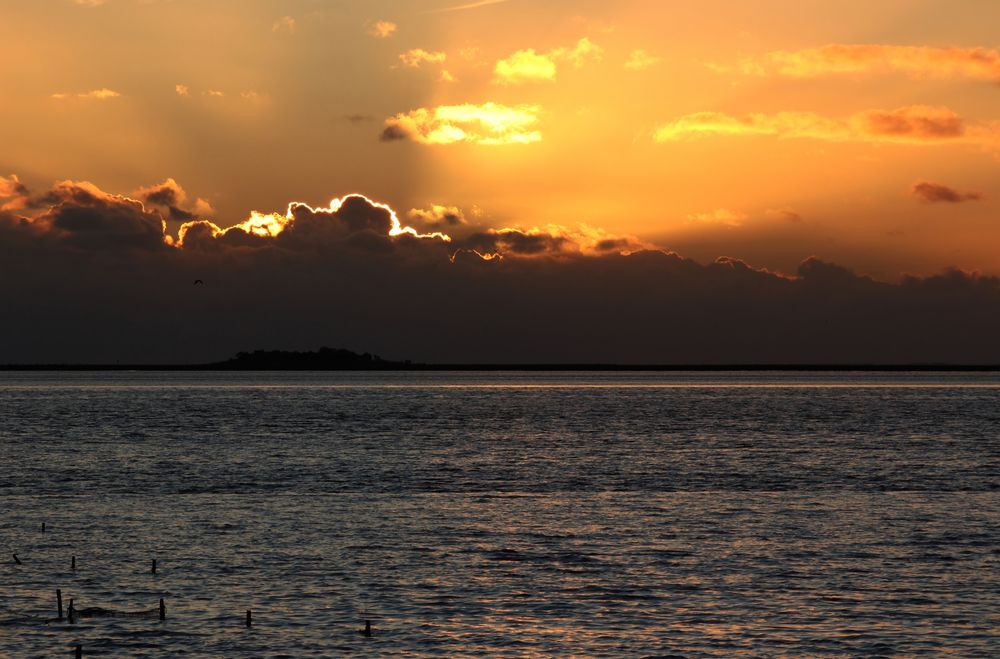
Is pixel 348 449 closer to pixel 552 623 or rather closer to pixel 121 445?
pixel 121 445

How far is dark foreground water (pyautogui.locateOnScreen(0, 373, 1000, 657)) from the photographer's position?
35.1 m

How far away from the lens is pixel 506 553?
49.4 m

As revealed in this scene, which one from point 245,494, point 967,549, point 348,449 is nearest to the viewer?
point 967,549

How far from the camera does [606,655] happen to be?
32906 mm

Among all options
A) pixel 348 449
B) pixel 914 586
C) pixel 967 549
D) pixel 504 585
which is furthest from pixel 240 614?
pixel 348 449

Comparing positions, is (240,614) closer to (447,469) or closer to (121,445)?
(447,469)

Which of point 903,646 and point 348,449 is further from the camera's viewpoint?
point 348,449

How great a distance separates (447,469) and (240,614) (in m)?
53.9

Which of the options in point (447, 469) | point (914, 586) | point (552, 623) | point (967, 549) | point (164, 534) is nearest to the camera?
point (552, 623)

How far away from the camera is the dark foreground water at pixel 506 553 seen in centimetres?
3512

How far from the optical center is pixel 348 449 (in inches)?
4515

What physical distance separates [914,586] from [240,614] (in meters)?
24.1

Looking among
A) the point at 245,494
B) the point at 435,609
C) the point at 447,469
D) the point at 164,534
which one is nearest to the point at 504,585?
the point at 435,609

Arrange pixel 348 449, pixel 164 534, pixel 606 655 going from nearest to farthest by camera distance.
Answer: pixel 606 655 < pixel 164 534 < pixel 348 449
